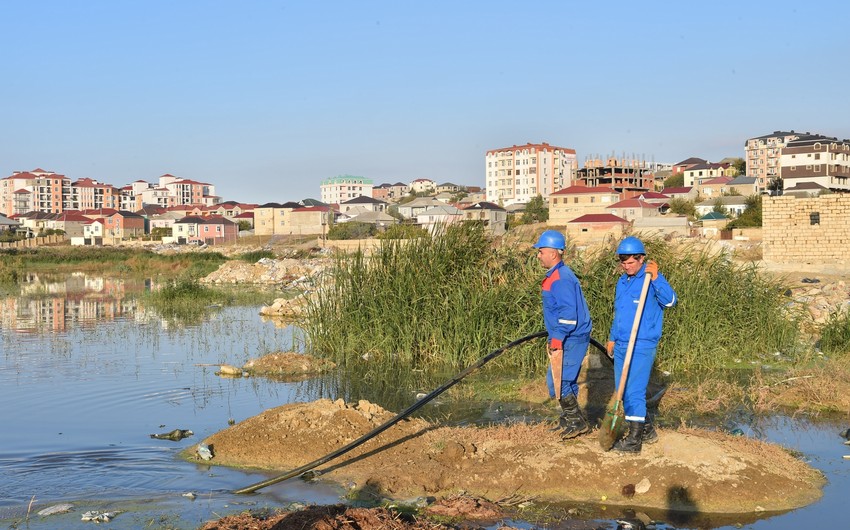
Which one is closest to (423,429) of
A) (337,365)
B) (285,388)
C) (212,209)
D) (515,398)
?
(515,398)

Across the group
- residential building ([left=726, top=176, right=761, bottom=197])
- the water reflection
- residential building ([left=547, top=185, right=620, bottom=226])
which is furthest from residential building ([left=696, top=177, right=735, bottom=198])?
the water reflection

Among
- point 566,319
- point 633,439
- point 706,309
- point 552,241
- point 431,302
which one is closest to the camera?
point 633,439

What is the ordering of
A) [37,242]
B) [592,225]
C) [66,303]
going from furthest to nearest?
1. [37,242]
2. [592,225]
3. [66,303]

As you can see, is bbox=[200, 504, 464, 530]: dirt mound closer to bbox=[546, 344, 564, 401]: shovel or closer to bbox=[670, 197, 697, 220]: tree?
bbox=[546, 344, 564, 401]: shovel

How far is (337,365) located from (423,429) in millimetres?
6258

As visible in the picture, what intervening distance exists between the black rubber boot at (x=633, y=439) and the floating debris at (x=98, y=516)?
4.50 m

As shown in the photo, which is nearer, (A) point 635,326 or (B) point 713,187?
(A) point 635,326

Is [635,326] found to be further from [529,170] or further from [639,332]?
[529,170]

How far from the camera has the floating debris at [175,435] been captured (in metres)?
10.3

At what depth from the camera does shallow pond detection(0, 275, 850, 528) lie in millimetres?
7500

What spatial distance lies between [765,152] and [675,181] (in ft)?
55.6

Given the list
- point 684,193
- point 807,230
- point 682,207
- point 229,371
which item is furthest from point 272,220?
point 229,371

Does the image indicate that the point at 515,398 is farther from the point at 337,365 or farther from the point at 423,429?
the point at 337,365

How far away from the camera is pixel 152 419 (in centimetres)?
1162
